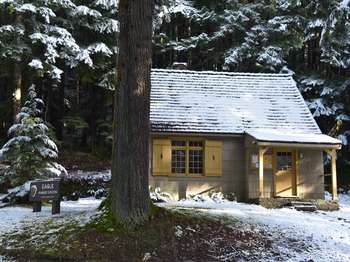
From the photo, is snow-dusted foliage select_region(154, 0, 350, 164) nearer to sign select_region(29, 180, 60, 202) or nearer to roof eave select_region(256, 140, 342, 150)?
roof eave select_region(256, 140, 342, 150)

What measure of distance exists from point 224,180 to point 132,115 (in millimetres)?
9149

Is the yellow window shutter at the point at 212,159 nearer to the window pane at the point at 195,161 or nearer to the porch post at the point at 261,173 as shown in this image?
the window pane at the point at 195,161

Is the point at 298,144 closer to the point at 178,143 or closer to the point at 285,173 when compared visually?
the point at 285,173

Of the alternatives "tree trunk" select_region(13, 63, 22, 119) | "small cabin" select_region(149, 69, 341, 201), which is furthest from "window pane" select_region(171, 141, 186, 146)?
"tree trunk" select_region(13, 63, 22, 119)

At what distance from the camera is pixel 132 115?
9.77 meters

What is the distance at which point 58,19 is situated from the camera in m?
23.3

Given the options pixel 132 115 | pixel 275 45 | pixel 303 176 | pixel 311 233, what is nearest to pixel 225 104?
pixel 303 176

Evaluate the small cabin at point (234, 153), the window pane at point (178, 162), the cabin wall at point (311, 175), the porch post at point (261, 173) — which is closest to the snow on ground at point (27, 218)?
the small cabin at point (234, 153)

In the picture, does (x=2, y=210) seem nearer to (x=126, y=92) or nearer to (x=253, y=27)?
(x=126, y=92)

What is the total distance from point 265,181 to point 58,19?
12789 mm

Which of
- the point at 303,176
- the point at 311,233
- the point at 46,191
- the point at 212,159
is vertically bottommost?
the point at 311,233

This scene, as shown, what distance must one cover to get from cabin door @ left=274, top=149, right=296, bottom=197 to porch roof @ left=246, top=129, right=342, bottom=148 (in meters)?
0.74

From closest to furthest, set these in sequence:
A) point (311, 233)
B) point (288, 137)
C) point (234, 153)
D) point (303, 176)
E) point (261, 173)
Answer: point (311, 233) → point (261, 173) → point (288, 137) → point (303, 176) → point (234, 153)

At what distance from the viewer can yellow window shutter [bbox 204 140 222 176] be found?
59.3 feet
